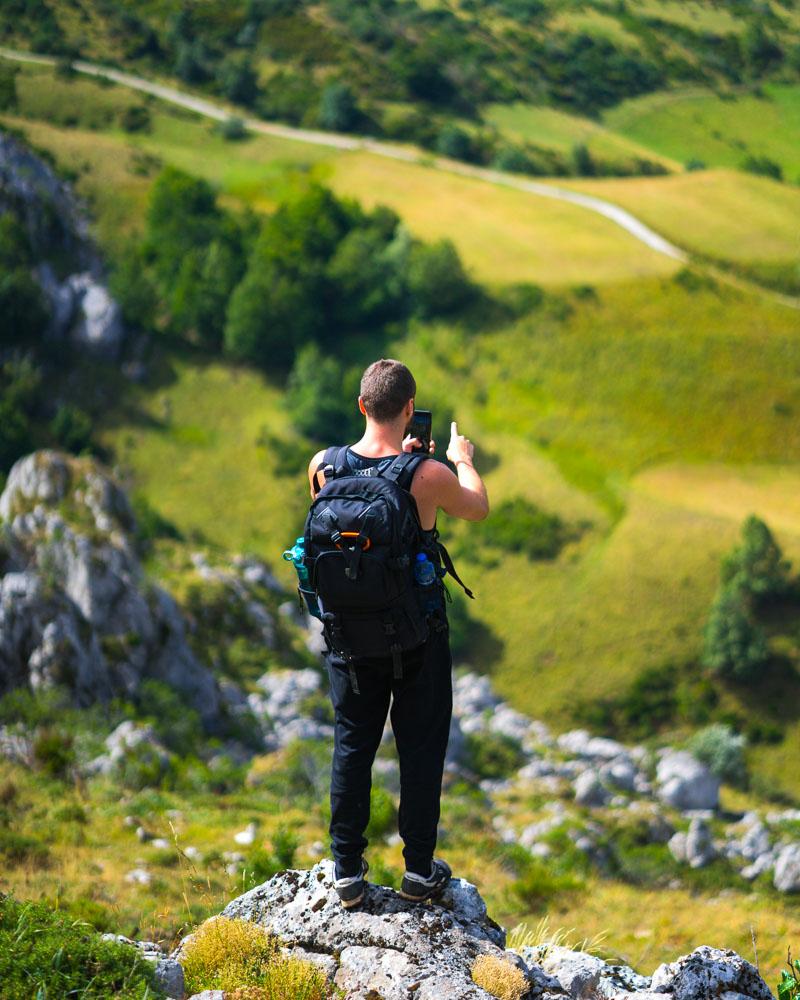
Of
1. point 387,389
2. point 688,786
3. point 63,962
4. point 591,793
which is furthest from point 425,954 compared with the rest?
point 688,786

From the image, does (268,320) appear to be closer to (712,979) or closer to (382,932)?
(382,932)

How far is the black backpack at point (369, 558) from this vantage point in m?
7.39

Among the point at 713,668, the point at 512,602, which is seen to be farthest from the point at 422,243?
the point at 713,668

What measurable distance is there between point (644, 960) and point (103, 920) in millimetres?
6907

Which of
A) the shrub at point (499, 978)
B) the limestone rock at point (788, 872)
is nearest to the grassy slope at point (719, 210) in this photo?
the limestone rock at point (788, 872)

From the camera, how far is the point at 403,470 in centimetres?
765

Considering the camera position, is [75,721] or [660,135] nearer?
[75,721]

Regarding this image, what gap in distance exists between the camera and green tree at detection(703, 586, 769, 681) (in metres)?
48.5

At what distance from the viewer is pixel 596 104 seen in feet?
388

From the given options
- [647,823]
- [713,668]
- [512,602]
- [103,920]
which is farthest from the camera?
[512,602]

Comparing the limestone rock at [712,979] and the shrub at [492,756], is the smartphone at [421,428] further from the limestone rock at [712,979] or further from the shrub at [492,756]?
the shrub at [492,756]

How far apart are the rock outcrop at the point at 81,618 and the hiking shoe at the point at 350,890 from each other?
49.2 feet

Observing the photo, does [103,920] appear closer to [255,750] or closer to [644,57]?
[255,750]

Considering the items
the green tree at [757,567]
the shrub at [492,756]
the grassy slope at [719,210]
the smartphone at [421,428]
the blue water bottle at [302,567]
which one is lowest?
the shrub at [492,756]
